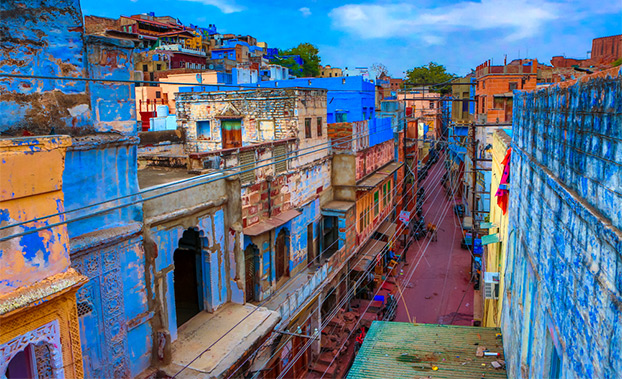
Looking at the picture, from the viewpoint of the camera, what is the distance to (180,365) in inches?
403

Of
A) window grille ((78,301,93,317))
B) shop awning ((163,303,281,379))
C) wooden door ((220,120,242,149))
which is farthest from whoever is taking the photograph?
wooden door ((220,120,242,149))

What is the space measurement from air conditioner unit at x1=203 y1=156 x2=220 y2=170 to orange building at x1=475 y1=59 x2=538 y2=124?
22055 mm

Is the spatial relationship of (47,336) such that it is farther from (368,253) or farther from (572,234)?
(368,253)

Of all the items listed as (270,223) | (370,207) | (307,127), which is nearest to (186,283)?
(270,223)

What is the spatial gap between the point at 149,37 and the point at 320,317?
176ft

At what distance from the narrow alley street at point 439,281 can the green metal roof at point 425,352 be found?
8799 mm

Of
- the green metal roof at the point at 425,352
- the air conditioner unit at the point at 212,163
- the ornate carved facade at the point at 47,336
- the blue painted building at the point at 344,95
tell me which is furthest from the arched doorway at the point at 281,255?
the blue painted building at the point at 344,95

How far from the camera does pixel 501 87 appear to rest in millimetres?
32500

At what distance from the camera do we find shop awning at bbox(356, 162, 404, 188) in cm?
A: 2288

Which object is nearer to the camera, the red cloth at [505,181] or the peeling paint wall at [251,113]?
the red cloth at [505,181]

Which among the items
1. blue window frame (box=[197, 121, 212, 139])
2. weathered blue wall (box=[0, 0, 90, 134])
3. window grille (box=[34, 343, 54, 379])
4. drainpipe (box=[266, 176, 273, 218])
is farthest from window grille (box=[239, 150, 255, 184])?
window grille (box=[34, 343, 54, 379])

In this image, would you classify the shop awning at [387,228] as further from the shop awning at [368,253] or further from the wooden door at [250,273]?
the wooden door at [250,273]

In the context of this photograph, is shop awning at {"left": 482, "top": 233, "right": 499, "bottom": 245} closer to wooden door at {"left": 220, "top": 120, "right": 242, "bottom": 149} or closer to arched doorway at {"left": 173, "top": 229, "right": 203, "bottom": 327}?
arched doorway at {"left": 173, "top": 229, "right": 203, "bottom": 327}

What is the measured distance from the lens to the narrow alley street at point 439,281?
71.4ft
